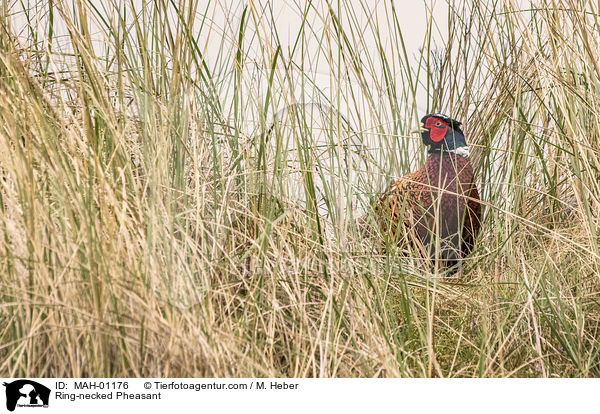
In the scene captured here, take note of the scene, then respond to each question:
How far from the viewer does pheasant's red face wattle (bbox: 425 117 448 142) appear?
2744 millimetres

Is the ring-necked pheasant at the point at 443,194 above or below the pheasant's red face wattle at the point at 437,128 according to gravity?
below

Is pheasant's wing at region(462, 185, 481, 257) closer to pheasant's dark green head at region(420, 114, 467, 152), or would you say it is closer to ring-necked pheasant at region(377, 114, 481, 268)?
ring-necked pheasant at region(377, 114, 481, 268)

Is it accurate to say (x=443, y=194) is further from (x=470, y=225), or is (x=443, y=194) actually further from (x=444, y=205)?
(x=470, y=225)
